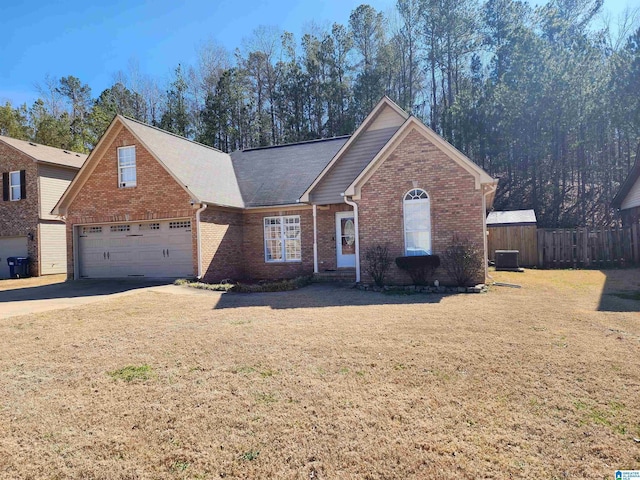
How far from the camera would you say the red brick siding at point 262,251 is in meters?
16.4

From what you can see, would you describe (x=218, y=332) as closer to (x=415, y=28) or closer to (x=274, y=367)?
(x=274, y=367)

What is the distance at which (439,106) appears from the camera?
34969mm

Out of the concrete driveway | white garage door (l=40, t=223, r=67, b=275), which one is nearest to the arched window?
the concrete driveway

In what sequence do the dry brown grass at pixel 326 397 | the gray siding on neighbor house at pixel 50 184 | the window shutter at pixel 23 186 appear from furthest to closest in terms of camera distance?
1. the window shutter at pixel 23 186
2. the gray siding on neighbor house at pixel 50 184
3. the dry brown grass at pixel 326 397

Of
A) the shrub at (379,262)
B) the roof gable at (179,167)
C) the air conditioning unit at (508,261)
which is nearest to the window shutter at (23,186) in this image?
the roof gable at (179,167)

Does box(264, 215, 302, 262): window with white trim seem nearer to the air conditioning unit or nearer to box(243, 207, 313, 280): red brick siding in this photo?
box(243, 207, 313, 280): red brick siding

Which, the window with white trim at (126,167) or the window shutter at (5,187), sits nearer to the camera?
the window with white trim at (126,167)

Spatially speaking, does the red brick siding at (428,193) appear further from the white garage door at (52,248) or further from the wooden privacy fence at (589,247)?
the white garage door at (52,248)

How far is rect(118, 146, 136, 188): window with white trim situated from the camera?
53.7ft

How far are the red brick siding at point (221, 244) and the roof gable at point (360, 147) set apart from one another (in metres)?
3.58

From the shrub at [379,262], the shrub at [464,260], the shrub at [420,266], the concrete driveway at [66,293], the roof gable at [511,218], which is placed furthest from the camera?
the roof gable at [511,218]

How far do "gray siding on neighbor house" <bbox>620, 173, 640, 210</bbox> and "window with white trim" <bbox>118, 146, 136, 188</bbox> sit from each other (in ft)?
75.6

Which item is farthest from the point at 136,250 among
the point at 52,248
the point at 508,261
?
the point at 508,261

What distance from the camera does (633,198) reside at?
65.8ft
